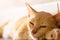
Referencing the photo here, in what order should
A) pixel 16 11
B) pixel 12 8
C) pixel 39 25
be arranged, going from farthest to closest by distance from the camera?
1. pixel 12 8
2. pixel 16 11
3. pixel 39 25

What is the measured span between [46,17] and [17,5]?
2.16 ft

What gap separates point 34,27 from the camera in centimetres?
67

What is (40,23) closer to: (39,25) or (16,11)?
(39,25)

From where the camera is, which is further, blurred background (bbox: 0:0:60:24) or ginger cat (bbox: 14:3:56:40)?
blurred background (bbox: 0:0:60:24)

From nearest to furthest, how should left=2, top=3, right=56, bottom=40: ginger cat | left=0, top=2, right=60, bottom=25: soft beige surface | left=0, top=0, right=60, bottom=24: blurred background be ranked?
left=2, top=3, right=56, bottom=40: ginger cat → left=0, top=2, right=60, bottom=25: soft beige surface → left=0, top=0, right=60, bottom=24: blurred background

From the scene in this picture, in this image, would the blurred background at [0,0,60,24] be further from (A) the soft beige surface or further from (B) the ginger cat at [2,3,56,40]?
(B) the ginger cat at [2,3,56,40]

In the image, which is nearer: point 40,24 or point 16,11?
point 40,24

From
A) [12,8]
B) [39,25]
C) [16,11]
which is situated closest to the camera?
[39,25]


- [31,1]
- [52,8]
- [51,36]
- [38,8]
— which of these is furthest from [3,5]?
[51,36]

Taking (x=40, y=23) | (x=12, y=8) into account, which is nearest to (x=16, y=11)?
(x=12, y=8)

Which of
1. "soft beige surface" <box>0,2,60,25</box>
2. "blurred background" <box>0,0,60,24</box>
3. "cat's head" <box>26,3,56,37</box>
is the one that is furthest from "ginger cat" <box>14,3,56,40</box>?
"blurred background" <box>0,0,60,24</box>

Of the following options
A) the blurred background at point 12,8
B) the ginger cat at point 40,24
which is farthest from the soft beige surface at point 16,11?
the ginger cat at point 40,24

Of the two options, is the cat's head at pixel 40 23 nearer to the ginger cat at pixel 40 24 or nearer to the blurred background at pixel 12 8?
the ginger cat at pixel 40 24

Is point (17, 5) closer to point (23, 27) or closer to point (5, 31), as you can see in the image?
point (5, 31)
